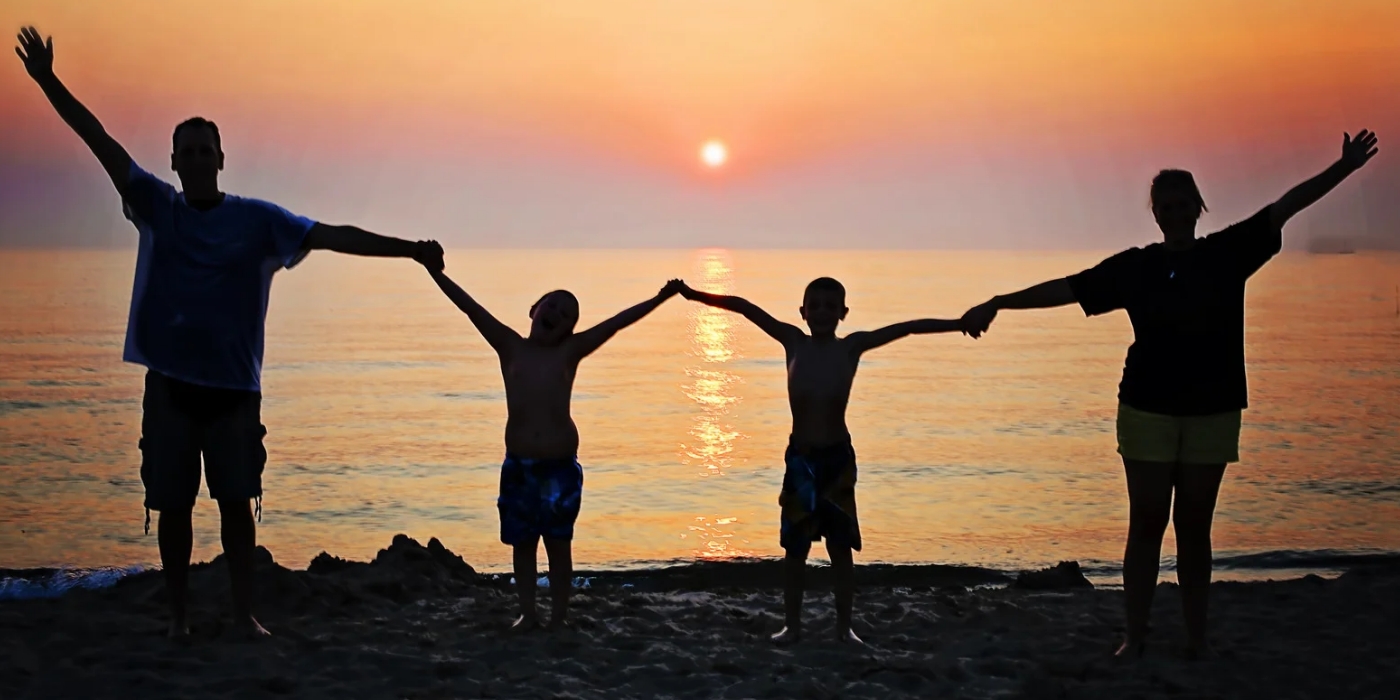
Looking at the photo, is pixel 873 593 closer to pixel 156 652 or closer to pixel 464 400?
pixel 156 652

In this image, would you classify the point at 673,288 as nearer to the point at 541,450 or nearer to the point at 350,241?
the point at 541,450

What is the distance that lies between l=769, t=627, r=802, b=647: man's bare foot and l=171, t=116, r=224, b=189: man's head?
3.53m

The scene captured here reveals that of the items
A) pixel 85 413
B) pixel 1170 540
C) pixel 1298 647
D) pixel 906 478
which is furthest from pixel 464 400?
pixel 1298 647

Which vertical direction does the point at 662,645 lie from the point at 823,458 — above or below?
below

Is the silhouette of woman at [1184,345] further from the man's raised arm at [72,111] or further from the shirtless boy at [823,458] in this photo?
the man's raised arm at [72,111]

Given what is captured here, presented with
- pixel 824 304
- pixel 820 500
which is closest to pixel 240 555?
pixel 820 500

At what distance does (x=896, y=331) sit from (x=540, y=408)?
6.12ft

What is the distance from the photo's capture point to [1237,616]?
6895 mm

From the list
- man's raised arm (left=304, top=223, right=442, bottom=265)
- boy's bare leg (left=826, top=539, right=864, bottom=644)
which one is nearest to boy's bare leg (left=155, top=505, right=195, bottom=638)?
man's raised arm (left=304, top=223, right=442, bottom=265)

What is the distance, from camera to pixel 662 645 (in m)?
6.16

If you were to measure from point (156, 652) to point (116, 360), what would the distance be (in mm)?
26521

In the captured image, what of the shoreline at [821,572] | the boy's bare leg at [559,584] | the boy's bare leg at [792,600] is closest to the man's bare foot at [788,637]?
the boy's bare leg at [792,600]

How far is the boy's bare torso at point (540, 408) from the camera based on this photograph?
6.32 metres

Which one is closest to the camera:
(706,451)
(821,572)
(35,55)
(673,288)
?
(35,55)
